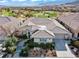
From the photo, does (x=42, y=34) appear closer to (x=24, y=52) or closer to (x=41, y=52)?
(x=41, y=52)

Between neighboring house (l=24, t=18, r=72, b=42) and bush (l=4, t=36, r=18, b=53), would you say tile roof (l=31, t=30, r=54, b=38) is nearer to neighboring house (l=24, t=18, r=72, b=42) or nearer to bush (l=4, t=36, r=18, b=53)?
neighboring house (l=24, t=18, r=72, b=42)

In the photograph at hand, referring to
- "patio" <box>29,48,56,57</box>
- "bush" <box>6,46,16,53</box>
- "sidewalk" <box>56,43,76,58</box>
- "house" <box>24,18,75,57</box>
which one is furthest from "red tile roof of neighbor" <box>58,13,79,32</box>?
"bush" <box>6,46,16,53</box>

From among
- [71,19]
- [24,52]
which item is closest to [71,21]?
[71,19]

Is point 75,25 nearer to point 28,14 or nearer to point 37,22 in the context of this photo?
point 37,22

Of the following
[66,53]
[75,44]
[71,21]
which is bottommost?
[66,53]

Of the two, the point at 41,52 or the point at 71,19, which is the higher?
the point at 71,19
